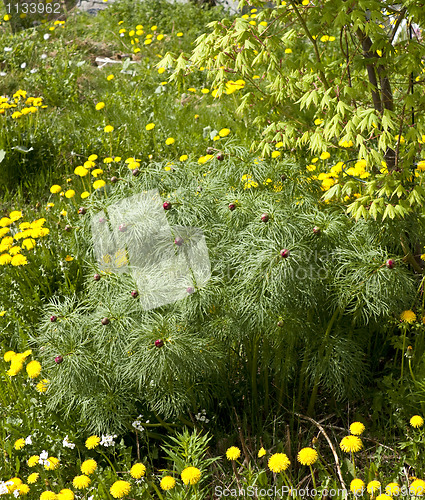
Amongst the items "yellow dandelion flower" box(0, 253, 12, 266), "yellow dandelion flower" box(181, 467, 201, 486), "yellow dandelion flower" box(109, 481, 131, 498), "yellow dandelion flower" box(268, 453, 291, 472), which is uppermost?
"yellow dandelion flower" box(0, 253, 12, 266)

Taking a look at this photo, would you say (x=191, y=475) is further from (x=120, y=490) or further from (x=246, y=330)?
(x=246, y=330)

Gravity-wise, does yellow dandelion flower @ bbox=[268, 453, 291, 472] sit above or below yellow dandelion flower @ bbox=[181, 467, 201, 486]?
above

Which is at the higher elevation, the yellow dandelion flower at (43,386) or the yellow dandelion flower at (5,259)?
the yellow dandelion flower at (5,259)

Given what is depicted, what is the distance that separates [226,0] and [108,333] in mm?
6095

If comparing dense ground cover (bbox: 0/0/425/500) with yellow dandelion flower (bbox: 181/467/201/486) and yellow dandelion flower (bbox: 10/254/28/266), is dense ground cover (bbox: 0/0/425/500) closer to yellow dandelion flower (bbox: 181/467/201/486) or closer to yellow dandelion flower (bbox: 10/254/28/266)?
yellow dandelion flower (bbox: 181/467/201/486)

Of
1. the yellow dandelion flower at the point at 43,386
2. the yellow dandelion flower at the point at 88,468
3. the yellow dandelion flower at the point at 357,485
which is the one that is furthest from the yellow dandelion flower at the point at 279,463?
the yellow dandelion flower at the point at 43,386

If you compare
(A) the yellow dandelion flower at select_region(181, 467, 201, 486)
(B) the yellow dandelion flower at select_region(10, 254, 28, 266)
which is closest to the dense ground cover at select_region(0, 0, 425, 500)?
(A) the yellow dandelion flower at select_region(181, 467, 201, 486)

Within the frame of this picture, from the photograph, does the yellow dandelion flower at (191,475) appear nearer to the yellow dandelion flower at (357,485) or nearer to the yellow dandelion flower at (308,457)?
the yellow dandelion flower at (308,457)

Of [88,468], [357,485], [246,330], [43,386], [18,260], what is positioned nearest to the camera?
[357,485]

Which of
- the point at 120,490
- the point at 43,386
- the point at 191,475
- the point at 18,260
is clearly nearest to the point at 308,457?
the point at 191,475

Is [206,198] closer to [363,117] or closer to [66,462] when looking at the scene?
[363,117]

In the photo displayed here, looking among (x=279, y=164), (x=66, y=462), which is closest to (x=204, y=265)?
(x=279, y=164)

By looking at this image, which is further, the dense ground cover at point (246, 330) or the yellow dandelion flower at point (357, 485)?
the dense ground cover at point (246, 330)

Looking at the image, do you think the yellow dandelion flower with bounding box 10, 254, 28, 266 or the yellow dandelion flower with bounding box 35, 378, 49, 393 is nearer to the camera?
the yellow dandelion flower with bounding box 35, 378, 49, 393
